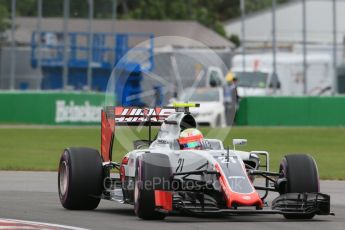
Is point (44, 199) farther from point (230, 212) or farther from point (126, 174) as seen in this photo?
point (230, 212)

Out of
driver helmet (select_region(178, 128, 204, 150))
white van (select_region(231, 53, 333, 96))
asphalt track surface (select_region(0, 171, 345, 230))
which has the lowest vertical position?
asphalt track surface (select_region(0, 171, 345, 230))

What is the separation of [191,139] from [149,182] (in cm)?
111

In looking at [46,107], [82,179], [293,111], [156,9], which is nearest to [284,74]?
[293,111]

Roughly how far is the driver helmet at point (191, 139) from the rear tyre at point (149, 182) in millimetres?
670

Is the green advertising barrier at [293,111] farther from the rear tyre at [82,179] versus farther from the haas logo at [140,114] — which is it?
the rear tyre at [82,179]

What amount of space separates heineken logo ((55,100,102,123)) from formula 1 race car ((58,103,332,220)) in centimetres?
2629

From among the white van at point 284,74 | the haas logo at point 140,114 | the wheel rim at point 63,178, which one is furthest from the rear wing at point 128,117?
the white van at point 284,74

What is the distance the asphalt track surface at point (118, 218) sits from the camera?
1359cm

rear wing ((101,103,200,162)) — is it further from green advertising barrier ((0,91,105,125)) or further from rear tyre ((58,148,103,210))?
green advertising barrier ((0,91,105,125))

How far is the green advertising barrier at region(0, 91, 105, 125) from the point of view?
42.6 metres

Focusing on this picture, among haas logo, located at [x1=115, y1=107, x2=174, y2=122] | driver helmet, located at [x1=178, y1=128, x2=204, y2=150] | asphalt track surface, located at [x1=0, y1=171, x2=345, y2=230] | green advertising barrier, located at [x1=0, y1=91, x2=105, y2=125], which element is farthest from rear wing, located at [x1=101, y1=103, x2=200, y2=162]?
green advertising barrier, located at [x1=0, y1=91, x2=105, y2=125]

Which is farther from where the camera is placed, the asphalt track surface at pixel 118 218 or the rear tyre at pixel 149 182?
the rear tyre at pixel 149 182

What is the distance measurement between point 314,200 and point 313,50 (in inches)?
1789

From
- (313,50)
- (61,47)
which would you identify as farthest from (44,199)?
(313,50)
